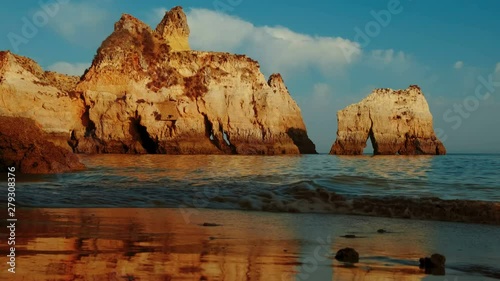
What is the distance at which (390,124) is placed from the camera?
5684 centimetres

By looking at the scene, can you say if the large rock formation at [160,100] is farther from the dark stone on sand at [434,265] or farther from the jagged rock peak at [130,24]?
the dark stone on sand at [434,265]

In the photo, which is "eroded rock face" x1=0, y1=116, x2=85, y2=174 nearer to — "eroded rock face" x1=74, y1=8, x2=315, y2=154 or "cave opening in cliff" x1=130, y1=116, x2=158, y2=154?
"eroded rock face" x1=74, y1=8, x2=315, y2=154

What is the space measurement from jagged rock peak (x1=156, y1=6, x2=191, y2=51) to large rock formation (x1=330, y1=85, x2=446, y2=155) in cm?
1978

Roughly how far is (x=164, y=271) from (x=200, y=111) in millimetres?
47516

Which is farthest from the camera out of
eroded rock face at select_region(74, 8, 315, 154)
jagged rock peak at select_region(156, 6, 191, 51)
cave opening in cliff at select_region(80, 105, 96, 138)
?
jagged rock peak at select_region(156, 6, 191, 51)

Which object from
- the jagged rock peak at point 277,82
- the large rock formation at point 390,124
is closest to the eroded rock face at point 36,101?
the jagged rock peak at point 277,82

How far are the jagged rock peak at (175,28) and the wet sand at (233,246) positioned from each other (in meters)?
49.8

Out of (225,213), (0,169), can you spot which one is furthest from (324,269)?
(0,169)

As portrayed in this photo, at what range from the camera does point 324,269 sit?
14.8 feet

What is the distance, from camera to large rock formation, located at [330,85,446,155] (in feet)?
186

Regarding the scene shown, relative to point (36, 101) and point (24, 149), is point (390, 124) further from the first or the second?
point (24, 149)

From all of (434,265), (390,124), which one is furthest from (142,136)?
(434,265)

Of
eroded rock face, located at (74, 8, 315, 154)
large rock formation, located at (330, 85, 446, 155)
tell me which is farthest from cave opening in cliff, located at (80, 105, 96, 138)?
large rock formation, located at (330, 85, 446, 155)

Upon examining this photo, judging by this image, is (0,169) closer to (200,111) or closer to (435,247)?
(435,247)
